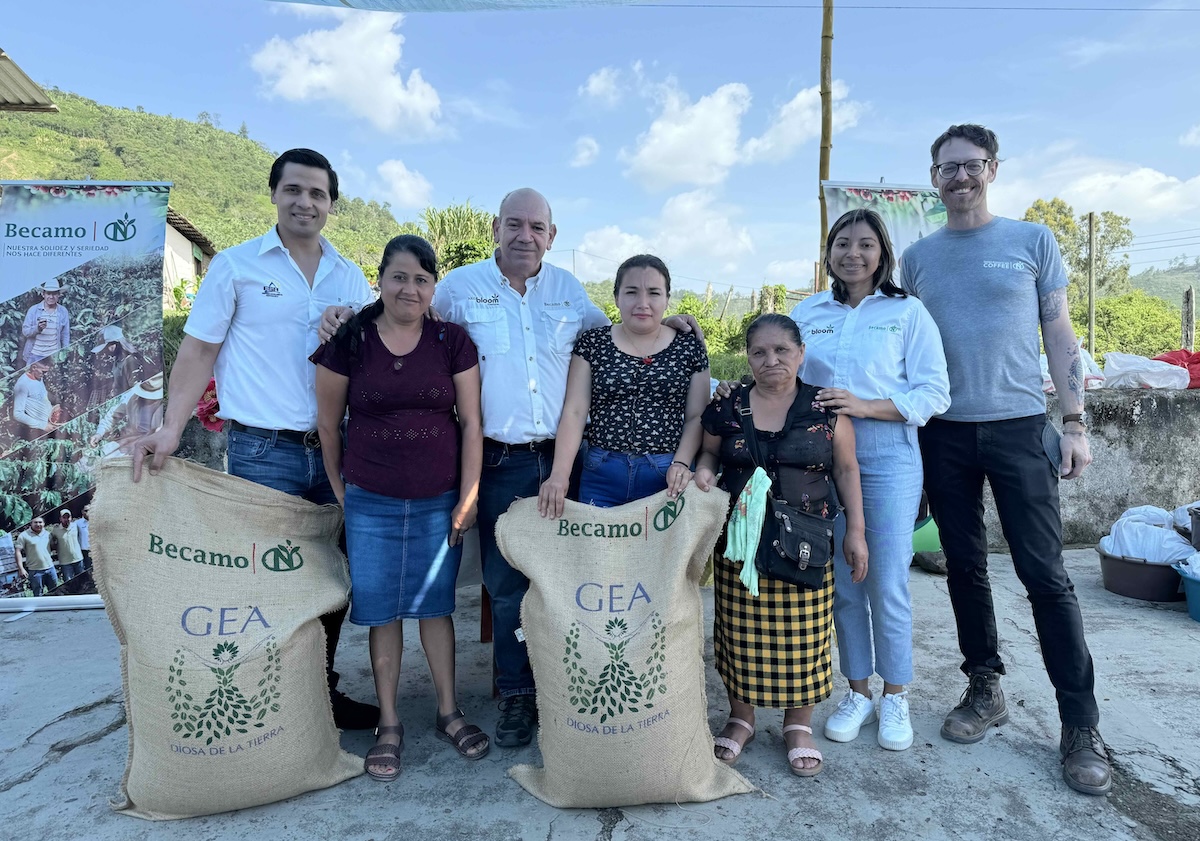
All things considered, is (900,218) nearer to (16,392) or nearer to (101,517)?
(101,517)

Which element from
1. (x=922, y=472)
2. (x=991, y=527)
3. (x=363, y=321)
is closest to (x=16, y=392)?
(x=363, y=321)

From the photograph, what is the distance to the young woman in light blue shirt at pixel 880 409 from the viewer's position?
2.31 metres

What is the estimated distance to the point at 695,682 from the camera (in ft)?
6.98

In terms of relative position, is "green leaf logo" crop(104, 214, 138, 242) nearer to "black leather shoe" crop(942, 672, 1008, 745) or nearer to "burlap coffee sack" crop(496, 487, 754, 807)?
"burlap coffee sack" crop(496, 487, 754, 807)

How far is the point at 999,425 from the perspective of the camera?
235 centimetres

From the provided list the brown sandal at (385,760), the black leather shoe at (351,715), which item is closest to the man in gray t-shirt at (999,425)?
the brown sandal at (385,760)

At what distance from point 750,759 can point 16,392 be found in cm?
416

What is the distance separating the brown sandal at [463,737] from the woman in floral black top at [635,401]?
2.78 feet

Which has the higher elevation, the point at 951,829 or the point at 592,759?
the point at 592,759

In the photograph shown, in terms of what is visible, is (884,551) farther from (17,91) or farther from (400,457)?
(17,91)

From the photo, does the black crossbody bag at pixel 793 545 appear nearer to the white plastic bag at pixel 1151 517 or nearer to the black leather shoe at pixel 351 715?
the black leather shoe at pixel 351 715

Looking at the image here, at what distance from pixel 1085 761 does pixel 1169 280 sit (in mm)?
126397

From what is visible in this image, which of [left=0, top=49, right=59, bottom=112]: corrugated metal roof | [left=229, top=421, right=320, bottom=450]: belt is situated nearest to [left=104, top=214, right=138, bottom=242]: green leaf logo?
[left=0, top=49, right=59, bottom=112]: corrugated metal roof

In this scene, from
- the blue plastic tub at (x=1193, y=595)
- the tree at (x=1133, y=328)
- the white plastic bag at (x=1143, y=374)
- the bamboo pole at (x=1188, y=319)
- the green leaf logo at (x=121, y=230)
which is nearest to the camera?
the blue plastic tub at (x=1193, y=595)
